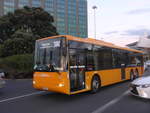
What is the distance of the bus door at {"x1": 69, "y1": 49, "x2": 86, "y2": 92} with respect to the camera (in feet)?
22.0

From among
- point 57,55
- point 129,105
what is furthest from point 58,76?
point 129,105

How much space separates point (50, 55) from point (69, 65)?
1.03 metres

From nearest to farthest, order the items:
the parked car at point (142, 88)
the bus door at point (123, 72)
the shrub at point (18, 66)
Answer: the parked car at point (142, 88) < the bus door at point (123, 72) < the shrub at point (18, 66)

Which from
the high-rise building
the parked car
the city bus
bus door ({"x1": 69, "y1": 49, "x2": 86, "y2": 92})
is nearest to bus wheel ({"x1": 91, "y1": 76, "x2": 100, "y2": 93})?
the city bus

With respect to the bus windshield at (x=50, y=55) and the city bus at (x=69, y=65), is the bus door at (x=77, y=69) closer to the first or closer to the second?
the city bus at (x=69, y=65)

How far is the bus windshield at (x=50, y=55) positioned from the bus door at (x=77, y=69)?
1.63ft

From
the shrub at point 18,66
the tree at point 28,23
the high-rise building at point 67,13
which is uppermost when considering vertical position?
the high-rise building at point 67,13

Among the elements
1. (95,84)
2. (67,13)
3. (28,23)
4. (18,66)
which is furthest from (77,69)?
(67,13)

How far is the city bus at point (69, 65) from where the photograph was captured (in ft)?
21.1

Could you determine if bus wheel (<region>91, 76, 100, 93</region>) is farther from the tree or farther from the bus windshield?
the tree

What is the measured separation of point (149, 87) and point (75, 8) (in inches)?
3315

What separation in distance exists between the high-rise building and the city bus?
70298mm

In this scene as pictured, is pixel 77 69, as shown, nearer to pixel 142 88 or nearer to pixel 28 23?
pixel 142 88

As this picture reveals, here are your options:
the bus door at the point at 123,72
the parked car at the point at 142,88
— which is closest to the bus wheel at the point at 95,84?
the parked car at the point at 142,88
